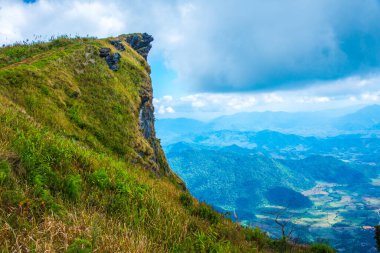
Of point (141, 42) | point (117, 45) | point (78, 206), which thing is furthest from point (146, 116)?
point (78, 206)

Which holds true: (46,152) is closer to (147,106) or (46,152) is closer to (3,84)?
(3,84)

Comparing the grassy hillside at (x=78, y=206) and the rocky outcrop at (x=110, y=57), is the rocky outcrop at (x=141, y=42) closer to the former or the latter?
the rocky outcrop at (x=110, y=57)

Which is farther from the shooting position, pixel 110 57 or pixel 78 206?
pixel 110 57

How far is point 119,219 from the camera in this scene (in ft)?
21.3

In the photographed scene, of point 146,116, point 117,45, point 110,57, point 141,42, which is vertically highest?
point 141,42

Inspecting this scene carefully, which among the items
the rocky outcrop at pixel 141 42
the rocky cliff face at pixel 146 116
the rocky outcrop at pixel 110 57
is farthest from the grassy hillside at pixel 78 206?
the rocky outcrop at pixel 141 42

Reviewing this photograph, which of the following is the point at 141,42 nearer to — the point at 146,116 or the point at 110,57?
the point at 110,57

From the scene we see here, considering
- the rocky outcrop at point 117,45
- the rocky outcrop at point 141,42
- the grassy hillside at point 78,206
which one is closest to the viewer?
the grassy hillside at point 78,206

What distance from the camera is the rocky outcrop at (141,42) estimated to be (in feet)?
167

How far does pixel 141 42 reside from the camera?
173 ft

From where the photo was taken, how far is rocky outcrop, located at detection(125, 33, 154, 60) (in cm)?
5103

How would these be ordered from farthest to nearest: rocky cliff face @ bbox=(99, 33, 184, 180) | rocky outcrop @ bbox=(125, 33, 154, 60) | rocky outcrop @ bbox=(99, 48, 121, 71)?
rocky outcrop @ bbox=(125, 33, 154, 60), rocky outcrop @ bbox=(99, 48, 121, 71), rocky cliff face @ bbox=(99, 33, 184, 180)

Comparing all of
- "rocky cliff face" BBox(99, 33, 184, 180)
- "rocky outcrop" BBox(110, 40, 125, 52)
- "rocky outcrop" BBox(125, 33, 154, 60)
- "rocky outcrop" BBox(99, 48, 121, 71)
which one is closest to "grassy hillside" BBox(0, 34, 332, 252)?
"rocky cliff face" BBox(99, 33, 184, 180)

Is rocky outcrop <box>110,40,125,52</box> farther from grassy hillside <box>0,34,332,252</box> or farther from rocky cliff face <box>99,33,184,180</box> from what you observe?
grassy hillside <box>0,34,332,252</box>
